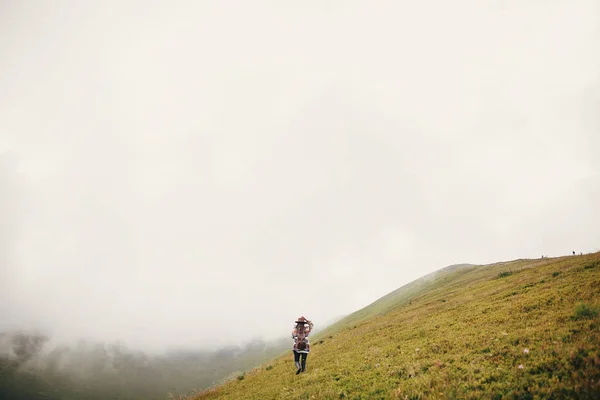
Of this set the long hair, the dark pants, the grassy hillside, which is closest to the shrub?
the grassy hillside

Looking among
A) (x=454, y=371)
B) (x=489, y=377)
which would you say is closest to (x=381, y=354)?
(x=454, y=371)

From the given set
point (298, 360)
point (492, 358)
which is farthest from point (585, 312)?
point (298, 360)

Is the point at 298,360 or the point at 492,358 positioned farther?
the point at 298,360

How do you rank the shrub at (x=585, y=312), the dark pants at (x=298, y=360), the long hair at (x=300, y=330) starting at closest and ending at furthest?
the shrub at (x=585, y=312) → the long hair at (x=300, y=330) → the dark pants at (x=298, y=360)

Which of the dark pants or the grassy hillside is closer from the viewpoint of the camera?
the grassy hillside

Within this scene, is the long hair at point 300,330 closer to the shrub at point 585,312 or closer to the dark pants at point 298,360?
the dark pants at point 298,360

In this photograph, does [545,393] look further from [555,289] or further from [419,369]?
[555,289]

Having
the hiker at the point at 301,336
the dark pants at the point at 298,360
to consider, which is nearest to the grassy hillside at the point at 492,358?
the dark pants at the point at 298,360

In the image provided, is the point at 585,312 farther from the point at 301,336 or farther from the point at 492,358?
the point at 301,336

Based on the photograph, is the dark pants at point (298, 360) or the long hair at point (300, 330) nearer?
the long hair at point (300, 330)

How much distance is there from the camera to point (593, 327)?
489 inches

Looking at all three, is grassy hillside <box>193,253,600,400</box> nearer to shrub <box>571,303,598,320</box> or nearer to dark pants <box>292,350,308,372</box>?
shrub <box>571,303,598,320</box>

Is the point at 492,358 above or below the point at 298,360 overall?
above

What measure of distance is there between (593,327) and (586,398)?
608cm
